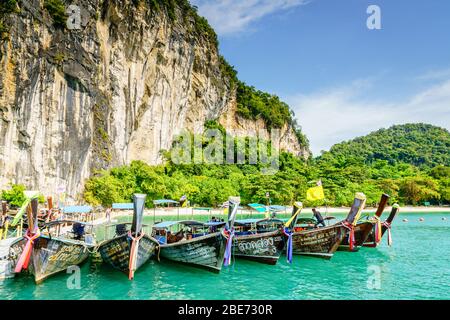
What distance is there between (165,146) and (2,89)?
96.6 ft

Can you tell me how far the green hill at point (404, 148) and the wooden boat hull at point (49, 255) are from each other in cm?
9036

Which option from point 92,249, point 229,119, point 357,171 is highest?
point 229,119

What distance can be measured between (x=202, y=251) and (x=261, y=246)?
2.99 metres

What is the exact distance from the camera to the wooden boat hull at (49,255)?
1116cm

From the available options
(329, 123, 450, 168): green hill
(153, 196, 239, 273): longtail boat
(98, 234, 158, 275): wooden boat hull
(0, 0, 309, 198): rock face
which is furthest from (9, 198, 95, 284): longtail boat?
(329, 123, 450, 168): green hill

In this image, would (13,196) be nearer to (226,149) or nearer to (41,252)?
(41,252)

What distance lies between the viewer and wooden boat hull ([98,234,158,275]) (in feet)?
39.7

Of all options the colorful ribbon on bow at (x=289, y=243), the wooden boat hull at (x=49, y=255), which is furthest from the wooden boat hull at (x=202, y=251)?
the wooden boat hull at (x=49, y=255)

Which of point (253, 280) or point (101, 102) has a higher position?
point (101, 102)

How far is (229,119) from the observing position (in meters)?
73.7

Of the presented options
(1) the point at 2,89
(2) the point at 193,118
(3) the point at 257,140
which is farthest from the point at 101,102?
(3) the point at 257,140

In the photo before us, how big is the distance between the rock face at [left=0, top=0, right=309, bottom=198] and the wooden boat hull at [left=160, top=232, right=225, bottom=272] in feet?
64.6
